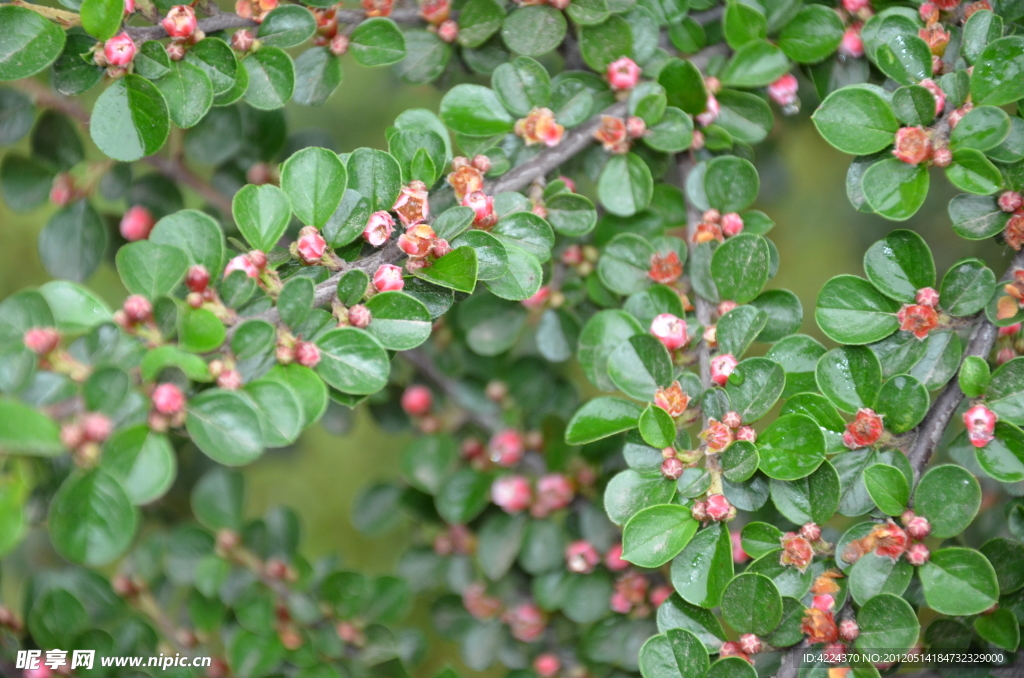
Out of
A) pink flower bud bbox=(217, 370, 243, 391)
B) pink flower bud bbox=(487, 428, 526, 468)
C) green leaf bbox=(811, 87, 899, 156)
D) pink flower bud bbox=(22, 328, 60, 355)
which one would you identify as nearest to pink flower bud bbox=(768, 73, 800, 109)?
green leaf bbox=(811, 87, 899, 156)

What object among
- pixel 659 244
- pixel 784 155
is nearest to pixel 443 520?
pixel 659 244

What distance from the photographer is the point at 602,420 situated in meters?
0.73

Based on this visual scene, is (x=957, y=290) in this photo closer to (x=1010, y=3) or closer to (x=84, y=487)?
(x=1010, y=3)

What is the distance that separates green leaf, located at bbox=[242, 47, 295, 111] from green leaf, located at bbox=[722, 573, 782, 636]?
68 centimetres

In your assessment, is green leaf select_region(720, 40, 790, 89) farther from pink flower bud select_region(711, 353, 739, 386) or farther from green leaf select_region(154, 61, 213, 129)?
green leaf select_region(154, 61, 213, 129)

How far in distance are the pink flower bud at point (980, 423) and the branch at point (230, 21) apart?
0.77 meters

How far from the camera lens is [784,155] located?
4.95 feet

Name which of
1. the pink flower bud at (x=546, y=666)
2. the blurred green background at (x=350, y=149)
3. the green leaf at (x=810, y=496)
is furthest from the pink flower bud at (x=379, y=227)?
the blurred green background at (x=350, y=149)

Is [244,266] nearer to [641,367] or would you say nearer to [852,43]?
[641,367]

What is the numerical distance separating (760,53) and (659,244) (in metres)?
0.25

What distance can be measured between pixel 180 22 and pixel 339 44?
0.60 ft

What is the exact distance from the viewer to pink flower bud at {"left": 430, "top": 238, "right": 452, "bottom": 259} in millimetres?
687

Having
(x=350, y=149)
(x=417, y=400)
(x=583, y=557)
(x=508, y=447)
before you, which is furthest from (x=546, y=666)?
(x=350, y=149)

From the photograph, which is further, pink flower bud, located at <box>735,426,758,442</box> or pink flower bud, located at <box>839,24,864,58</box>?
pink flower bud, located at <box>839,24,864,58</box>
